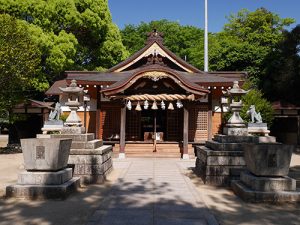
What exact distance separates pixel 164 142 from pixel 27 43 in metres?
9.12

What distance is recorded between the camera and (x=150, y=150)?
64.3ft

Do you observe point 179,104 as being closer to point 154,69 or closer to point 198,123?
point 154,69

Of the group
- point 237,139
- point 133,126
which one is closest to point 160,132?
point 133,126

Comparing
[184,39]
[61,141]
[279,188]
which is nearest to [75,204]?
[61,141]

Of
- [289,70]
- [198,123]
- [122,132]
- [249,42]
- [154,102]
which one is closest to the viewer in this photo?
[154,102]

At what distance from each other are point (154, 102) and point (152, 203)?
1090 cm

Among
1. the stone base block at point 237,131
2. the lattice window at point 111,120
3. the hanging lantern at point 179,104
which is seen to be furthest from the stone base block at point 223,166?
the lattice window at point 111,120

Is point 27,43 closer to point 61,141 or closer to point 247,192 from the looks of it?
point 61,141

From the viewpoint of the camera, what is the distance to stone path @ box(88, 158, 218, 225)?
21.0 ft

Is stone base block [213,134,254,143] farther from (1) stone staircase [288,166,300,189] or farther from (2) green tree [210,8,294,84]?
(2) green tree [210,8,294,84]

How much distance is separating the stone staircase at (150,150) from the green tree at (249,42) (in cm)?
1505

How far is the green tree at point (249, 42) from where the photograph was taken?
32594 millimetres

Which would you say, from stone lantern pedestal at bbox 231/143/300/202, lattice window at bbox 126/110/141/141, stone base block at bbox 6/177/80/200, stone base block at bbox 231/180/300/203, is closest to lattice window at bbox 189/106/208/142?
lattice window at bbox 126/110/141/141

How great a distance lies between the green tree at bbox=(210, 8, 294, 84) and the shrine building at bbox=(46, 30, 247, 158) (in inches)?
420
